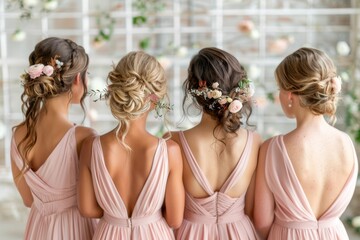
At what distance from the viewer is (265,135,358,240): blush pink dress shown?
2.25m

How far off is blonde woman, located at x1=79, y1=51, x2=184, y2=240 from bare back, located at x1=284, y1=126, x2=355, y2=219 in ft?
1.57

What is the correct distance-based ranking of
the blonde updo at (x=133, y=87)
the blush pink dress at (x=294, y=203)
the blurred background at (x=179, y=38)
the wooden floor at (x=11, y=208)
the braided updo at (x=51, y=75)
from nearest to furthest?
1. the blonde updo at (x=133, y=87)
2. the blush pink dress at (x=294, y=203)
3. the braided updo at (x=51, y=75)
4. the blurred background at (x=179, y=38)
5. the wooden floor at (x=11, y=208)

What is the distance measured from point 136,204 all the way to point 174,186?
169mm

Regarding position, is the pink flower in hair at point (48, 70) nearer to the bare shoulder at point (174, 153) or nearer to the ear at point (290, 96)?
the bare shoulder at point (174, 153)

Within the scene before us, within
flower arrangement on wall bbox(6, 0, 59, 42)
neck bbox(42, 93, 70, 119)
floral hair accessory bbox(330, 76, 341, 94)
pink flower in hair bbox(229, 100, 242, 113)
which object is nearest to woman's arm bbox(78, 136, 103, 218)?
neck bbox(42, 93, 70, 119)

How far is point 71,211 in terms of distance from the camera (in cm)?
251

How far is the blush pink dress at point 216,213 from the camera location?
90.0 inches

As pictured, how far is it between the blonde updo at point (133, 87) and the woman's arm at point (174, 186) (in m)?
0.18

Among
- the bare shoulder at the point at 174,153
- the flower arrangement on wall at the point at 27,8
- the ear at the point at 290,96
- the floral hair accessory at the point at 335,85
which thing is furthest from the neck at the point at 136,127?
the flower arrangement on wall at the point at 27,8

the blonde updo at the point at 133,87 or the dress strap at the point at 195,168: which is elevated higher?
the blonde updo at the point at 133,87

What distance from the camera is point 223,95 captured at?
2223 millimetres

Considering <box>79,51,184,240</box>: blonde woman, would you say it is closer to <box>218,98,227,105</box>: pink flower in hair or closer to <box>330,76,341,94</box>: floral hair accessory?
<box>218,98,227,105</box>: pink flower in hair

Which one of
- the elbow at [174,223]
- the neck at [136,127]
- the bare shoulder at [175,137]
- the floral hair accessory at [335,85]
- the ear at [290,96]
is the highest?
the floral hair accessory at [335,85]

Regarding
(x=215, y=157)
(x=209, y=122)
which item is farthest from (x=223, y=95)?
(x=215, y=157)
